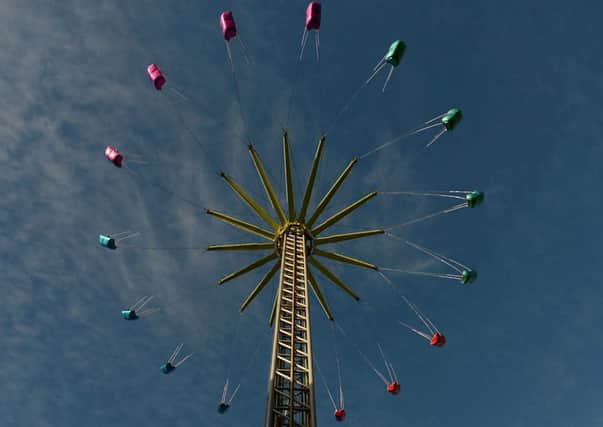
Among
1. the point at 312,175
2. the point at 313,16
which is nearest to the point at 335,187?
the point at 312,175

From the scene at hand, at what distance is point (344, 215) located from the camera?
22.1m

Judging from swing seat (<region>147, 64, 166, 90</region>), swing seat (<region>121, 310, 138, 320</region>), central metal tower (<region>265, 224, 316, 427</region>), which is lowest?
central metal tower (<region>265, 224, 316, 427</region>)

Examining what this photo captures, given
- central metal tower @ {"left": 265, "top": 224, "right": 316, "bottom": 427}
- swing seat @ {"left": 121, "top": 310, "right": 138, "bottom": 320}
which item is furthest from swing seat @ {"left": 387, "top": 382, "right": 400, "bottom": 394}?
swing seat @ {"left": 121, "top": 310, "right": 138, "bottom": 320}

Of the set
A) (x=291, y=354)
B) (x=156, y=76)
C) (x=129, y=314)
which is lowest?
(x=291, y=354)

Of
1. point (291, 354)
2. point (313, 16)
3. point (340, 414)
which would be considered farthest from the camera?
point (340, 414)

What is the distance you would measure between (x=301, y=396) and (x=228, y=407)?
31.1 ft

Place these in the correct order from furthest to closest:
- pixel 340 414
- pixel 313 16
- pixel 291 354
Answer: pixel 340 414
pixel 313 16
pixel 291 354

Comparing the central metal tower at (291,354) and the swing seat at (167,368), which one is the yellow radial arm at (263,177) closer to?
the central metal tower at (291,354)

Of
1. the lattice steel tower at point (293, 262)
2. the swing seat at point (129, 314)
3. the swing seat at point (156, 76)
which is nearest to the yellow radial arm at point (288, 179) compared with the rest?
the lattice steel tower at point (293, 262)

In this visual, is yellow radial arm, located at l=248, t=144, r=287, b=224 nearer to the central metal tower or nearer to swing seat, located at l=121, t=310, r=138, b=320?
the central metal tower

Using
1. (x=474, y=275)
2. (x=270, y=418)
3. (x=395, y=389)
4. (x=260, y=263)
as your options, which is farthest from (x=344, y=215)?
(x=270, y=418)

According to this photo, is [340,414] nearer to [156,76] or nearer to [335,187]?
[335,187]

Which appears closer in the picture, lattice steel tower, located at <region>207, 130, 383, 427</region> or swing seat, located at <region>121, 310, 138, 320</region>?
lattice steel tower, located at <region>207, 130, 383, 427</region>

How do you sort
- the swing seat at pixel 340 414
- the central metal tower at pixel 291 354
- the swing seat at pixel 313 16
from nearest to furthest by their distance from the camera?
the central metal tower at pixel 291 354 < the swing seat at pixel 313 16 < the swing seat at pixel 340 414
